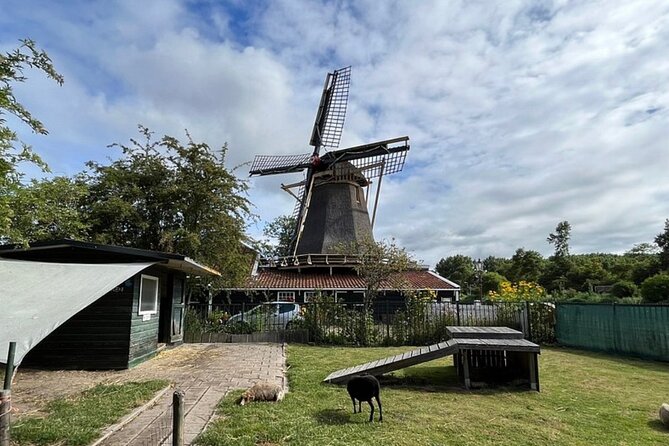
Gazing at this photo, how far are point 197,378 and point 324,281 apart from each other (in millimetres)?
15520

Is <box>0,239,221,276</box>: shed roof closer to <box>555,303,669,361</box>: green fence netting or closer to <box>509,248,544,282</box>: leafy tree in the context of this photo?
<box>555,303,669,361</box>: green fence netting

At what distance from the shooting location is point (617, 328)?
1075 cm

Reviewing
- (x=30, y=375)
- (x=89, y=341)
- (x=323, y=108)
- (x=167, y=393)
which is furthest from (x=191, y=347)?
(x=323, y=108)

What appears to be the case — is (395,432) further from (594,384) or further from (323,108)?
(323,108)

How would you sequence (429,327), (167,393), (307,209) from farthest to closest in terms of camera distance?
(307,209)
(429,327)
(167,393)

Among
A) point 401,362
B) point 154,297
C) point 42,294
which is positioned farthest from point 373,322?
point 42,294

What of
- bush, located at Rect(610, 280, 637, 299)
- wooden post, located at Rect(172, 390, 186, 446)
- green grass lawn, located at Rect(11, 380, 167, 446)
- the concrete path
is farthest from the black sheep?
bush, located at Rect(610, 280, 637, 299)

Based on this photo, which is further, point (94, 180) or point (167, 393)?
point (94, 180)

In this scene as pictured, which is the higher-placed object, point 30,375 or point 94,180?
point 94,180

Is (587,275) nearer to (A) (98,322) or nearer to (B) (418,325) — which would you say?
(B) (418,325)

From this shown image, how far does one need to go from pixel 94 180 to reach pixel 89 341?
24.6ft

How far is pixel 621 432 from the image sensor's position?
14.5 ft

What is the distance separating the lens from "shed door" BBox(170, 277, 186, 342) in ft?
37.6

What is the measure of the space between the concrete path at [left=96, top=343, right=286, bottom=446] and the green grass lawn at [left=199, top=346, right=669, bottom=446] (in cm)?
33
